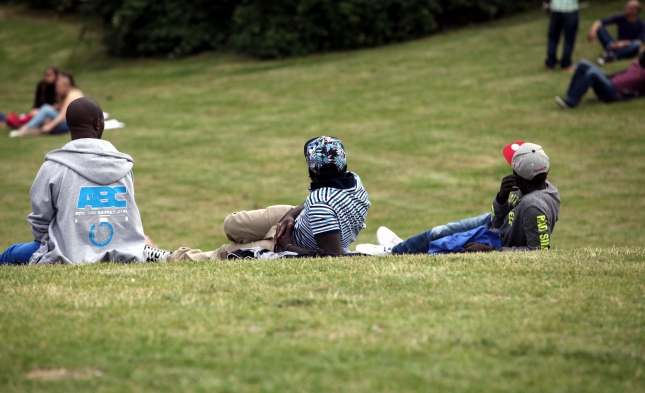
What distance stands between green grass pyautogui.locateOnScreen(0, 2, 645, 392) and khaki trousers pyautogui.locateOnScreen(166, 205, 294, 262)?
2.03ft

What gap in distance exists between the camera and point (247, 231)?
264 inches

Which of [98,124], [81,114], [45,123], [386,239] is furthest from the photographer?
[45,123]

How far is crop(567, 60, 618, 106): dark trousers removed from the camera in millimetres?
14992

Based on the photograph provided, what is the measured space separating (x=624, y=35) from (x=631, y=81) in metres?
3.20

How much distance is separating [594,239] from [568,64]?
8.78m

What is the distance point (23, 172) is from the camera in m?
14.6

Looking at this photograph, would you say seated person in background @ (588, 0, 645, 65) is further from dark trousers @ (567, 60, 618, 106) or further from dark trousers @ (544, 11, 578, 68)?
dark trousers @ (567, 60, 618, 106)

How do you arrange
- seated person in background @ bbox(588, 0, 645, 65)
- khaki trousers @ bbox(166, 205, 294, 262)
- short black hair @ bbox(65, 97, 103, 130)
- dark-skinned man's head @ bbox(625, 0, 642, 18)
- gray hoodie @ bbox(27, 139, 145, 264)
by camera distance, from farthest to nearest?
seated person in background @ bbox(588, 0, 645, 65)
dark-skinned man's head @ bbox(625, 0, 642, 18)
khaki trousers @ bbox(166, 205, 294, 262)
short black hair @ bbox(65, 97, 103, 130)
gray hoodie @ bbox(27, 139, 145, 264)

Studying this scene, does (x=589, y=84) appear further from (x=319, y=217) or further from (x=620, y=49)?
(x=319, y=217)

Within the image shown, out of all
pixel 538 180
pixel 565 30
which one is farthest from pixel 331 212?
pixel 565 30

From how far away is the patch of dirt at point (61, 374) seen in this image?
11.9ft

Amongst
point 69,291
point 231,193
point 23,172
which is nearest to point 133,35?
point 23,172

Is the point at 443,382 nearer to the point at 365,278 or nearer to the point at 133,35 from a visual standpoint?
the point at 365,278

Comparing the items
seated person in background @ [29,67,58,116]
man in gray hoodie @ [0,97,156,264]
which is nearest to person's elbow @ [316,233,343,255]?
man in gray hoodie @ [0,97,156,264]
